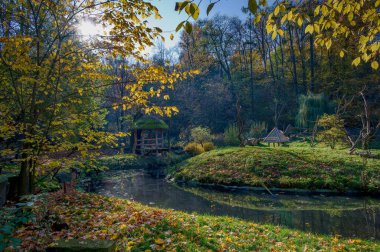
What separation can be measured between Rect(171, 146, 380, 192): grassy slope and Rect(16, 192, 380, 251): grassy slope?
6.40m

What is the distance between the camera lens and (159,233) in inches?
166

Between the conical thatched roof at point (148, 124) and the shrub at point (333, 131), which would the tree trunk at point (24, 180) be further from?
the conical thatched roof at point (148, 124)

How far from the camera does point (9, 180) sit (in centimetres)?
576

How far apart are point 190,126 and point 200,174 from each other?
14.1 metres

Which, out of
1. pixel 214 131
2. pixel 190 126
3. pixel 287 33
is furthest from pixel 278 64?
pixel 190 126

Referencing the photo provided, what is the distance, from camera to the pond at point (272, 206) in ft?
22.9

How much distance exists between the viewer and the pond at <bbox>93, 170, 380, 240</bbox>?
6.98 meters

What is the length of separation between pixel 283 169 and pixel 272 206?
3941 mm

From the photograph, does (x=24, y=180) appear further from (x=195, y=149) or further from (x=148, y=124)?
(x=148, y=124)

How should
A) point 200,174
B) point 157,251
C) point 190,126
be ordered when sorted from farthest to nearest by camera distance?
point 190,126
point 200,174
point 157,251

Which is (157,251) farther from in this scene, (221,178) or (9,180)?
(221,178)

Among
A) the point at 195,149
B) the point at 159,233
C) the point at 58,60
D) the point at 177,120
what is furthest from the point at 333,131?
the point at 177,120

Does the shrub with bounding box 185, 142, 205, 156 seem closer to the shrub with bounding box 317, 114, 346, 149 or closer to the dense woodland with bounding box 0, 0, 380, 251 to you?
the dense woodland with bounding box 0, 0, 380, 251

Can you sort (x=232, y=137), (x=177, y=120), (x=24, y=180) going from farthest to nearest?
(x=177, y=120) < (x=232, y=137) < (x=24, y=180)
